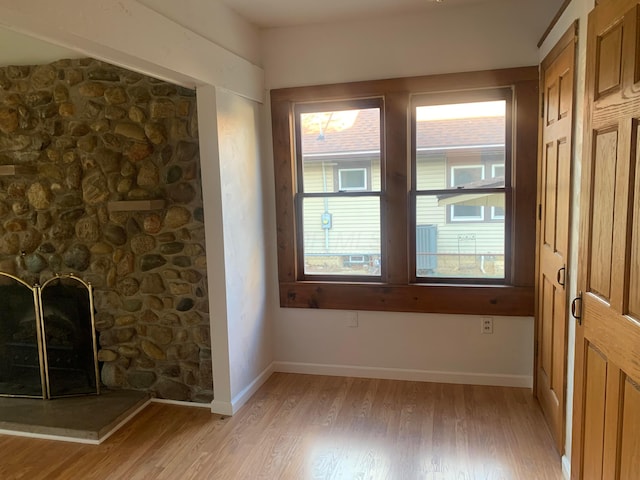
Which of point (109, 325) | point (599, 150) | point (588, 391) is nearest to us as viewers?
point (599, 150)

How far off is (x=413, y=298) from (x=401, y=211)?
0.66m

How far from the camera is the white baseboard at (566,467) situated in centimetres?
234

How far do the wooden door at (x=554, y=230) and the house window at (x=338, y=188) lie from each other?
1147mm

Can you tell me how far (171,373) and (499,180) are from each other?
8.90 feet

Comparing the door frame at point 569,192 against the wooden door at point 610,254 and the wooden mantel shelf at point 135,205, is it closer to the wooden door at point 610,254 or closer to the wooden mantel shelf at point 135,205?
the wooden door at point 610,254

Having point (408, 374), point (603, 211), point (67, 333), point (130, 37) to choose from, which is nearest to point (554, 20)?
point (603, 211)

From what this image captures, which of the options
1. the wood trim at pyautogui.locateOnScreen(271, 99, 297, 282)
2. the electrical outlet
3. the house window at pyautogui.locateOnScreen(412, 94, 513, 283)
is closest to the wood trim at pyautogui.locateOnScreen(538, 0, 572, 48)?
the house window at pyautogui.locateOnScreen(412, 94, 513, 283)

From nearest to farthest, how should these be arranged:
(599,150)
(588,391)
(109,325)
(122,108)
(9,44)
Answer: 1. (599,150)
2. (588,391)
3. (9,44)
4. (122,108)
5. (109,325)

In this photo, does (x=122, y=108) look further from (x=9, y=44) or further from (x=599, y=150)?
(x=599, y=150)

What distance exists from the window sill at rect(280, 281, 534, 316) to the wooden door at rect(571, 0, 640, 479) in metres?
1.36

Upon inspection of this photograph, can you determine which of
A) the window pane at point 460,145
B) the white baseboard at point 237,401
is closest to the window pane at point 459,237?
the window pane at point 460,145

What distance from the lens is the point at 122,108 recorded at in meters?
3.13

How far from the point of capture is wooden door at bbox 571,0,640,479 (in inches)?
58.7

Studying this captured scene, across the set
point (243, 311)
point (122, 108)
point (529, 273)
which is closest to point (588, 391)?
point (529, 273)
